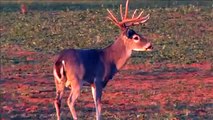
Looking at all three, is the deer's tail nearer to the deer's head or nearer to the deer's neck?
the deer's neck

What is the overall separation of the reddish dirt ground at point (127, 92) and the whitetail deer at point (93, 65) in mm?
651

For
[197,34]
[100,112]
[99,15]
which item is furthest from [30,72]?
[99,15]

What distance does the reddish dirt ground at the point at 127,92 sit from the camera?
13688 mm

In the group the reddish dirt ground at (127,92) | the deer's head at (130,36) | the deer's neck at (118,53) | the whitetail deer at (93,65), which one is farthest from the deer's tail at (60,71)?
the deer's head at (130,36)

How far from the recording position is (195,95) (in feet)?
50.9

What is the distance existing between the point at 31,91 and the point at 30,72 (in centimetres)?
254

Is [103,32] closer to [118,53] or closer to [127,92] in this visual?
[127,92]

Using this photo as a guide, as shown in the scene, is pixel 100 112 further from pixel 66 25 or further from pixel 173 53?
pixel 66 25

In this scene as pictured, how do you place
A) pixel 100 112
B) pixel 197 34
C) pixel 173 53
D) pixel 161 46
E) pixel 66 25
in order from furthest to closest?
pixel 66 25 → pixel 197 34 → pixel 161 46 → pixel 173 53 → pixel 100 112

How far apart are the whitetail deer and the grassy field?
0.67m

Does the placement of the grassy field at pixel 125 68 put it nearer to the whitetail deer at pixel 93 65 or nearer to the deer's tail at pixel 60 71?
the whitetail deer at pixel 93 65

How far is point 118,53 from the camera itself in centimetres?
1383

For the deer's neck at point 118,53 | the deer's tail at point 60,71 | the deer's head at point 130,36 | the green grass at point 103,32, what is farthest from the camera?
the green grass at point 103,32

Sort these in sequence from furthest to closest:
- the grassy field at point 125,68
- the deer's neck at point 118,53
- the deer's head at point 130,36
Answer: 1. the grassy field at point 125,68
2. the deer's head at point 130,36
3. the deer's neck at point 118,53
